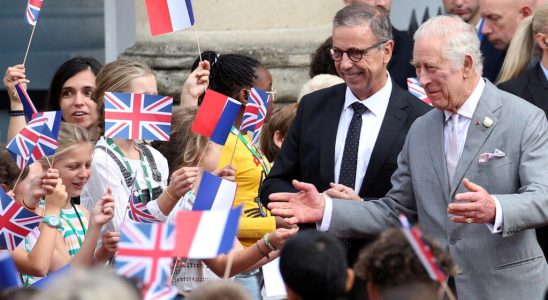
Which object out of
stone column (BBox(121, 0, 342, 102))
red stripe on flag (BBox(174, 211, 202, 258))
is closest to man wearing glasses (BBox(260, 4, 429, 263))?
red stripe on flag (BBox(174, 211, 202, 258))

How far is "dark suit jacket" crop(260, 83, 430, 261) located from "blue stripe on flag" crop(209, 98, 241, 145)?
0.27 metres

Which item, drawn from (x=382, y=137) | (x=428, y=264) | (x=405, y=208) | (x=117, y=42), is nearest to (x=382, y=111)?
(x=382, y=137)

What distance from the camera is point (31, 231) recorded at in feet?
18.7

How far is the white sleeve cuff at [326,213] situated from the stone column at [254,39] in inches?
121

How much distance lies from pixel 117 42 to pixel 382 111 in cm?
483

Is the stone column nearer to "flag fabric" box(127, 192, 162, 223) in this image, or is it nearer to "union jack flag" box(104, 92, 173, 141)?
"union jack flag" box(104, 92, 173, 141)

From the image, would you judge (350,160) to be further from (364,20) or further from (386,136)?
(364,20)

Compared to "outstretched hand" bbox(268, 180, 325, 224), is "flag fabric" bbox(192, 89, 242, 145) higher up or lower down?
higher up

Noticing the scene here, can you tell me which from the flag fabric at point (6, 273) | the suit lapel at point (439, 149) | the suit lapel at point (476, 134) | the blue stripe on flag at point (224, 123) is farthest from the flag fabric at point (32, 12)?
the flag fabric at point (6, 273)

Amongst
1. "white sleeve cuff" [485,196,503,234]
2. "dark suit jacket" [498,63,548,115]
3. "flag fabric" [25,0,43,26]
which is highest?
"flag fabric" [25,0,43,26]

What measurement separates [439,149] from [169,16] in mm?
1785

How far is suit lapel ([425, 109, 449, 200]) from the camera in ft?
17.9

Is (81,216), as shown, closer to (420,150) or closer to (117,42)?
(420,150)

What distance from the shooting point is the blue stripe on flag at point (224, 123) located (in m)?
6.04
